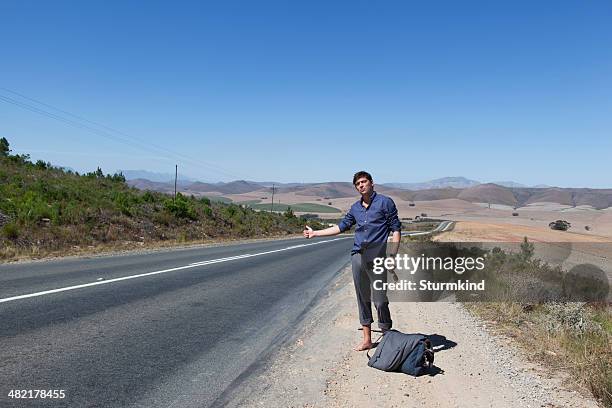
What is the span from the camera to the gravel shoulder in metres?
4.34

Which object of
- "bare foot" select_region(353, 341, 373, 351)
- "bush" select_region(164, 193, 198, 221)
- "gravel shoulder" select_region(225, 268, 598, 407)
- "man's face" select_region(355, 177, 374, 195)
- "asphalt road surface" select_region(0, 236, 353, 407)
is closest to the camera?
"gravel shoulder" select_region(225, 268, 598, 407)

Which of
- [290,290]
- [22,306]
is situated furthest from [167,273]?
[22,306]

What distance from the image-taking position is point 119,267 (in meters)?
13.2

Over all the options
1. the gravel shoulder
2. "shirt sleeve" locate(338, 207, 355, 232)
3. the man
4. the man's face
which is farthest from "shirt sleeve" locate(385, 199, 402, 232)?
the gravel shoulder

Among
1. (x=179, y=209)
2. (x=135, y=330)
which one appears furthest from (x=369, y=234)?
(x=179, y=209)

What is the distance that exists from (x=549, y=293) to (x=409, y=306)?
9.53ft

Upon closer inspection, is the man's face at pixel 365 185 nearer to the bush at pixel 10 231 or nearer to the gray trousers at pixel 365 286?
the gray trousers at pixel 365 286

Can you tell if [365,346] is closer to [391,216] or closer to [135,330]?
[391,216]

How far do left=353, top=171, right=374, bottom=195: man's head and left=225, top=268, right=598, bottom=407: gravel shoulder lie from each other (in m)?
2.01

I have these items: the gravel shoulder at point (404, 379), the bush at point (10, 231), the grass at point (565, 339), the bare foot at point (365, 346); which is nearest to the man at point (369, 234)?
the bare foot at point (365, 346)

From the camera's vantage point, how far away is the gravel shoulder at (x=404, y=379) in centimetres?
434

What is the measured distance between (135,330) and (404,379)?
12.2 feet

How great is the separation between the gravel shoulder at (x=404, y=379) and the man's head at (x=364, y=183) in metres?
2.01

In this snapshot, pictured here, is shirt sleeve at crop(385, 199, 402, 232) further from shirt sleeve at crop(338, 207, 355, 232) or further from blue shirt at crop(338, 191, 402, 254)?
shirt sleeve at crop(338, 207, 355, 232)
